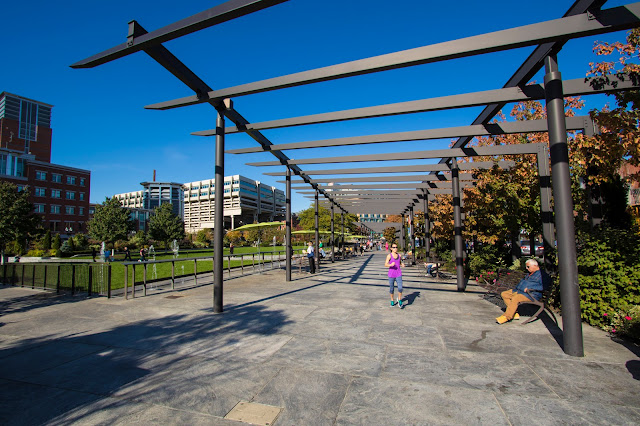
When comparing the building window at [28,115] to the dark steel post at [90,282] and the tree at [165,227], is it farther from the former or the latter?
the dark steel post at [90,282]

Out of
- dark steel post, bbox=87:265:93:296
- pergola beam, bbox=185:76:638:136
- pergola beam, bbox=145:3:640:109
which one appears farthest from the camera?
dark steel post, bbox=87:265:93:296

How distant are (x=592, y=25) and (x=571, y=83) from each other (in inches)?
52.3

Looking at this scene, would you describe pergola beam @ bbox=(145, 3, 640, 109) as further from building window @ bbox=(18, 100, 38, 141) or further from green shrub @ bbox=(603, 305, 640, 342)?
building window @ bbox=(18, 100, 38, 141)

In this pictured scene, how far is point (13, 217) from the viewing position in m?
33.5

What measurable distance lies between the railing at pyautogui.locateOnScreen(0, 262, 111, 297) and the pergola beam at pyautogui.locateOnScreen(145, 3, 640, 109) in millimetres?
8128

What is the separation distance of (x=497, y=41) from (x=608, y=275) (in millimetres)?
4259

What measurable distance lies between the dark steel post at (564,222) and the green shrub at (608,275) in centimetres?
143

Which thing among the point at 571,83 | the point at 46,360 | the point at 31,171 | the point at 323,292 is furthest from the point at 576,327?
the point at 31,171

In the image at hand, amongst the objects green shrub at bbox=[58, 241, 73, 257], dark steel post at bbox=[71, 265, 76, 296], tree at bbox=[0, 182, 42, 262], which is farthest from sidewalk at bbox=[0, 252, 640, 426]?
green shrub at bbox=[58, 241, 73, 257]

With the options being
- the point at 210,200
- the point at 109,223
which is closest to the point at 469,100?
the point at 109,223

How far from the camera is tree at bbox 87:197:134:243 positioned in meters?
41.9

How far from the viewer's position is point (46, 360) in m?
4.20

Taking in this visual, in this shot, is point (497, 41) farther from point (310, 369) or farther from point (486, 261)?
point (486, 261)

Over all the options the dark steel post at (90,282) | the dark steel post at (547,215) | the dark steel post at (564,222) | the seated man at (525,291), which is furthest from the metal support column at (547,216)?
the dark steel post at (90,282)
